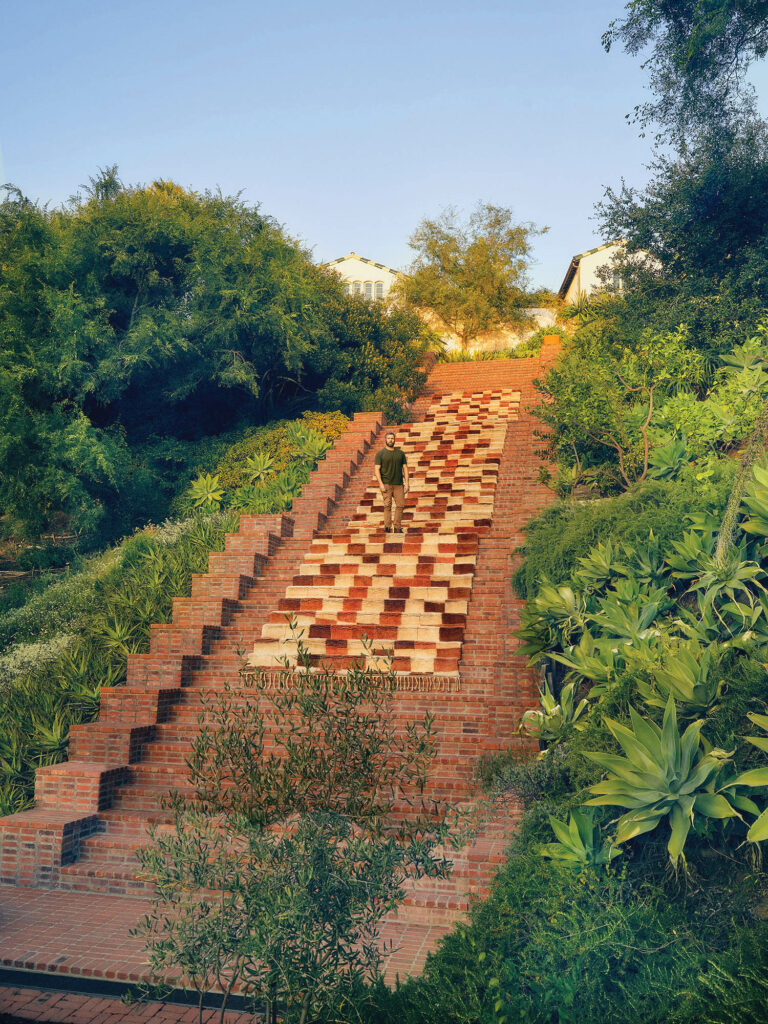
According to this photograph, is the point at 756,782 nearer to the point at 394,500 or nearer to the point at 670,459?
the point at 670,459

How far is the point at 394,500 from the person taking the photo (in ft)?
39.6

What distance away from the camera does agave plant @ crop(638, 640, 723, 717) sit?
4.93 metres

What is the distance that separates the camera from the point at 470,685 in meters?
8.80

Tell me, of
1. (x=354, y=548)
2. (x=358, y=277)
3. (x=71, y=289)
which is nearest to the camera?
(x=354, y=548)

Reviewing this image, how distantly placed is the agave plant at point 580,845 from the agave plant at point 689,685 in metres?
0.82

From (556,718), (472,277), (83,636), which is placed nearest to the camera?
(556,718)

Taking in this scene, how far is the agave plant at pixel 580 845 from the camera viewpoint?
4.68 m

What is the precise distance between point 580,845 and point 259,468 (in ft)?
38.6

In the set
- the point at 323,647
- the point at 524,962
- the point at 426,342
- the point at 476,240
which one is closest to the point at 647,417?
the point at 323,647

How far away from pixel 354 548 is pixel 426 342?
38.2 ft

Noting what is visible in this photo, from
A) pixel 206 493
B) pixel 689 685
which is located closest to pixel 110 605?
pixel 206 493

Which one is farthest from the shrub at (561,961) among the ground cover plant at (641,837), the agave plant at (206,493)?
the agave plant at (206,493)

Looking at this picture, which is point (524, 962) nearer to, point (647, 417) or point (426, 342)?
point (647, 417)

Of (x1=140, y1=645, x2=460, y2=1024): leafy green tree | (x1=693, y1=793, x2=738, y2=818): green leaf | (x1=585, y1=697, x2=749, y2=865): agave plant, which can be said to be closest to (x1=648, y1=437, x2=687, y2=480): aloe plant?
(x1=585, y1=697, x2=749, y2=865): agave plant
